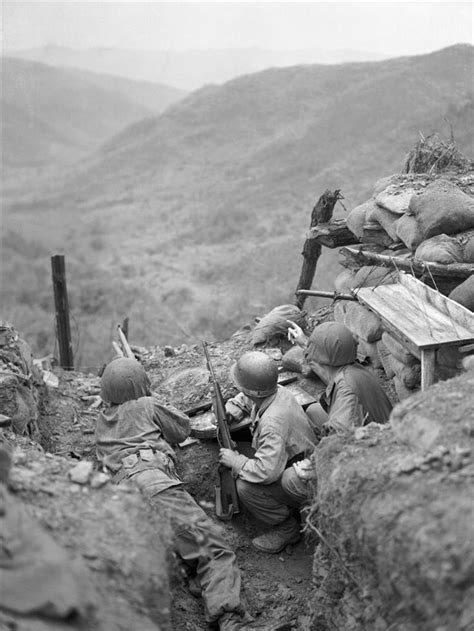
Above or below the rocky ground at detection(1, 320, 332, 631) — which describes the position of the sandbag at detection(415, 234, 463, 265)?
above

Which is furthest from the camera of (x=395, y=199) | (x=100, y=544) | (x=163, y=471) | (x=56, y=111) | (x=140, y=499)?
(x=56, y=111)

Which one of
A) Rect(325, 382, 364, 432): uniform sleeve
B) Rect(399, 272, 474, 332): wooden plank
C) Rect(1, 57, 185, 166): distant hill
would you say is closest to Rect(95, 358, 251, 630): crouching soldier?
Rect(325, 382, 364, 432): uniform sleeve

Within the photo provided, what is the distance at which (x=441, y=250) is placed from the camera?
5328 millimetres

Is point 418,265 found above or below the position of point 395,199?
below

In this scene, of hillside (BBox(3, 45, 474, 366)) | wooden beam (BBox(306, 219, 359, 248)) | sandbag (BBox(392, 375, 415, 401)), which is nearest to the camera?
sandbag (BBox(392, 375, 415, 401))

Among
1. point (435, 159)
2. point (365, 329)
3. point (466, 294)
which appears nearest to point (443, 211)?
point (466, 294)

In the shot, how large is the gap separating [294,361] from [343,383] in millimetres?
1657

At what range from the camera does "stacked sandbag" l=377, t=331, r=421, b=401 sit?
4.79 metres

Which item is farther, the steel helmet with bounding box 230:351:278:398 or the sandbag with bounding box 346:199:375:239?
the sandbag with bounding box 346:199:375:239

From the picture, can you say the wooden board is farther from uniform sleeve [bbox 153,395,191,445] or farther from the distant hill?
the distant hill

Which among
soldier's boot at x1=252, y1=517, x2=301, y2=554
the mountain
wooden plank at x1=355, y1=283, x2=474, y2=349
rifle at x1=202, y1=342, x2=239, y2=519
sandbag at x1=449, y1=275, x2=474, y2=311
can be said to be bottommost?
soldier's boot at x1=252, y1=517, x2=301, y2=554

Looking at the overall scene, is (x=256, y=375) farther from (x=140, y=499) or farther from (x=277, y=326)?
(x=277, y=326)

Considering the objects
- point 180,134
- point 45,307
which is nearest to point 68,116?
point 180,134

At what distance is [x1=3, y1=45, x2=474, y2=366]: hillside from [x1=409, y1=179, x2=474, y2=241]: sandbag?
752 centimetres
